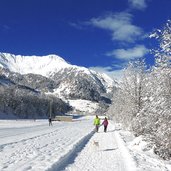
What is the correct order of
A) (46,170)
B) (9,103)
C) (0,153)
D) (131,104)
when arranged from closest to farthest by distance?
(46,170) → (0,153) → (131,104) → (9,103)

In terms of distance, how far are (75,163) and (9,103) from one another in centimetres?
13452

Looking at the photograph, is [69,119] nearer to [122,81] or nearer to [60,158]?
[122,81]

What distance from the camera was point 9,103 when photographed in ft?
488

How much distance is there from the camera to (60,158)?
57.5ft

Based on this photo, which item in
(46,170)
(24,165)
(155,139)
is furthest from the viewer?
(155,139)

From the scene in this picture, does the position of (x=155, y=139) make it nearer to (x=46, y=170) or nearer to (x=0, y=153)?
(x=0, y=153)

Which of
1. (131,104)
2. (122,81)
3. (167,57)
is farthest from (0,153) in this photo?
(122,81)

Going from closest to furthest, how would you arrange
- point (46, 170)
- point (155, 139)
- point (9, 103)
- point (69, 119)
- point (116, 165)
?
point (46, 170)
point (116, 165)
point (155, 139)
point (69, 119)
point (9, 103)

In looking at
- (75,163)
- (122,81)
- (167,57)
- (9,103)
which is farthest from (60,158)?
(9,103)

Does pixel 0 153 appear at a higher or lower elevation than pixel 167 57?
lower

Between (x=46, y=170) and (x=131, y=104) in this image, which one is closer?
(x=46, y=170)

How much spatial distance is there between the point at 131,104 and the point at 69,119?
78182 mm

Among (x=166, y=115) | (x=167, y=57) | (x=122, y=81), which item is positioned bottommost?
(x=166, y=115)

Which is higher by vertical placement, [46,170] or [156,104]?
[156,104]
